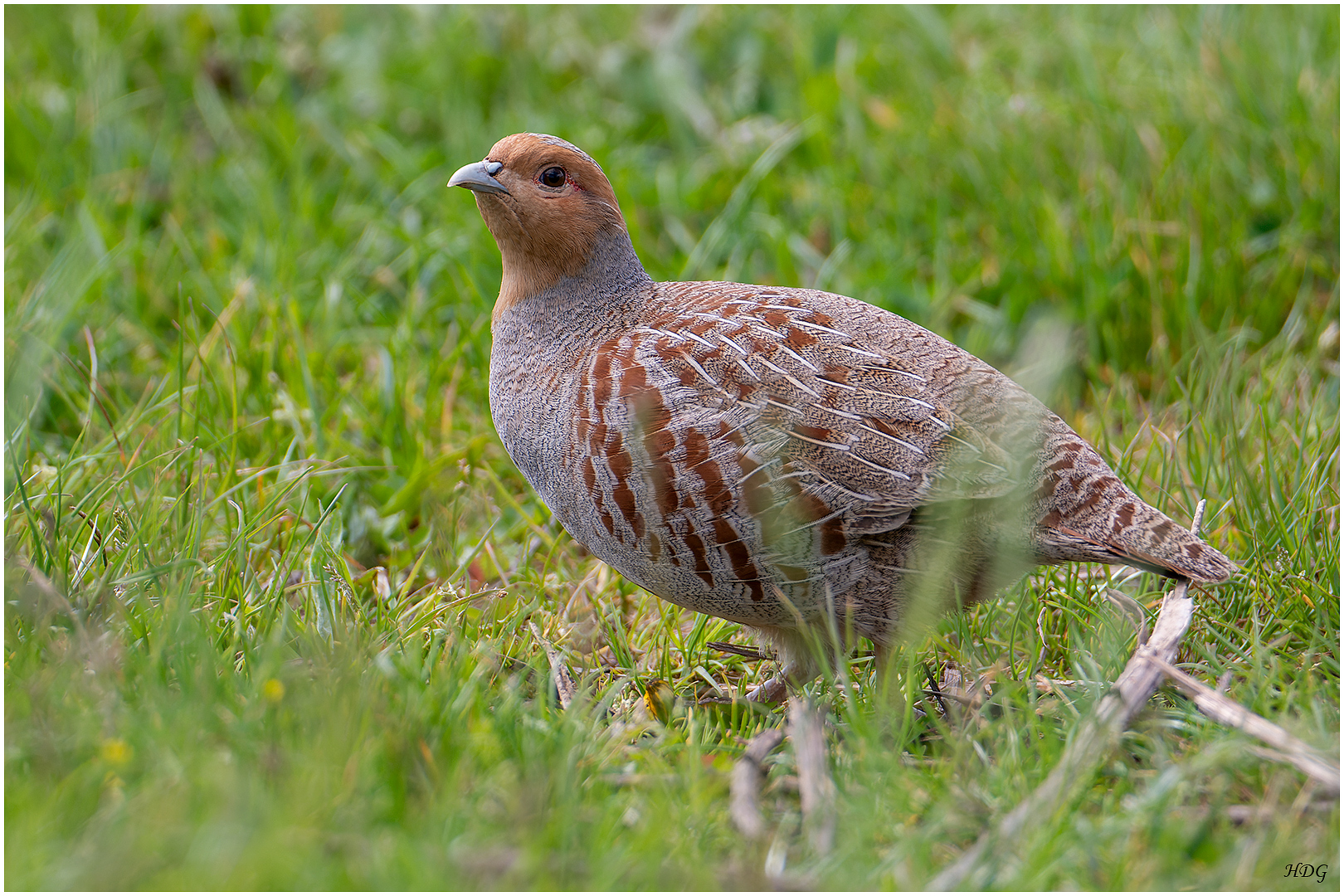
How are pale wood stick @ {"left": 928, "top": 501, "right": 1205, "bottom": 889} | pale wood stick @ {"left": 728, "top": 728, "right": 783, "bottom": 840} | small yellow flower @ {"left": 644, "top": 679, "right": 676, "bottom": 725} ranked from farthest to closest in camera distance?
small yellow flower @ {"left": 644, "top": 679, "right": 676, "bottom": 725} → pale wood stick @ {"left": 728, "top": 728, "right": 783, "bottom": 840} → pale wood stick @ {"left": 928, "top": 501, "right": 1205, "bottom": 889}

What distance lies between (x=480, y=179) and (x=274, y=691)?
5.35ft

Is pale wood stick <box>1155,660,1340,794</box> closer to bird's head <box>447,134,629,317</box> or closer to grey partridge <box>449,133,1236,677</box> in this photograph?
grey partridge <box>449,133,1236,677</box>

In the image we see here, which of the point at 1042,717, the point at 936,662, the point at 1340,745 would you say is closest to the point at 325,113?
the point at 936,662

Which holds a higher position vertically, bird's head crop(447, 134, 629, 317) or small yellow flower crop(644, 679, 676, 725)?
bird's head crop(447, 134, 629, 317)

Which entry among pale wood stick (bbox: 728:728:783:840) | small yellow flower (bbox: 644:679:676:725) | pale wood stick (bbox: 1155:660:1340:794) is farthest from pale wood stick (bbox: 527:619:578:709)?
pale wood stick (bbox: 1155:660:1340:794)

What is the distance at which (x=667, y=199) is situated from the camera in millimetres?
5871

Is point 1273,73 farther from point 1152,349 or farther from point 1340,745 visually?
point 1340,745

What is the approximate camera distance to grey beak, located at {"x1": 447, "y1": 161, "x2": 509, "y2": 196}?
351 centimetres

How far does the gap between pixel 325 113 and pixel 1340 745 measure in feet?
18.5

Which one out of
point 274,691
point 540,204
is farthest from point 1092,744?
point 540,204

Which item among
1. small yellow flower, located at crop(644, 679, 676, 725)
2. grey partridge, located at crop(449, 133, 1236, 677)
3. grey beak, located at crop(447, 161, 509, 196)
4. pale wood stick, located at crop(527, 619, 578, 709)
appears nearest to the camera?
grey partridge, located at crop(449, 133, 1236, 677)

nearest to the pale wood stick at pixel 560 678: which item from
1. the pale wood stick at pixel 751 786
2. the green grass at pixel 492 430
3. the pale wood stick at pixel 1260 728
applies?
the green grass at pixel 492 430

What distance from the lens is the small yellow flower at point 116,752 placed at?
97.9 inches

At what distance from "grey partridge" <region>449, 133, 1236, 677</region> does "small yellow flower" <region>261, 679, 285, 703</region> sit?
3.03 feet
